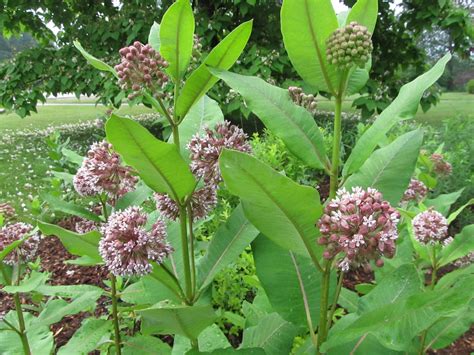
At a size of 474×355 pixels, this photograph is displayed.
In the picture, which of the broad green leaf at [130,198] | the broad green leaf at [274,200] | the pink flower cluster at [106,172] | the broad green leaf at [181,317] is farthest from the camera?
the broad green leaf at [130,198]

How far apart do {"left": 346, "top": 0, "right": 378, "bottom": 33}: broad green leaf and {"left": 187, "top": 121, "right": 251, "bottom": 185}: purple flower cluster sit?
1.31 ft

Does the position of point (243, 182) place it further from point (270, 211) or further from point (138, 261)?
point (138, 261)

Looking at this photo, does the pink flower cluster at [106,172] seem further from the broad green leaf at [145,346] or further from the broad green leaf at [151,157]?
the broad green leaf at [145,346]

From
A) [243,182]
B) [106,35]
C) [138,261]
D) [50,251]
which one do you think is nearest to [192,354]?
[138,261]

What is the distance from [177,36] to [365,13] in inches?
18.0

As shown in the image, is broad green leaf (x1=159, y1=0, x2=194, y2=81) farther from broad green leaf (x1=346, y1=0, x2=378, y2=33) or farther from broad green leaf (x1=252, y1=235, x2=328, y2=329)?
broad green leaf (x1=252, y1=235, x2=328, y2=329)

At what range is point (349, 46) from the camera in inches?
39.2

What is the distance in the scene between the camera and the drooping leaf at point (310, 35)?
106 centimetres

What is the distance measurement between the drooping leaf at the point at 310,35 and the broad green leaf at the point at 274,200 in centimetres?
35

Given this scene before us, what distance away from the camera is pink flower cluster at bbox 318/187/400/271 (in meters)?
0.90

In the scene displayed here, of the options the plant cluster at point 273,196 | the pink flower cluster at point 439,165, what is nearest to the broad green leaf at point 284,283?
the plant cluster at point 273,196

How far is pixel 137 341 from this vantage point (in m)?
1.66

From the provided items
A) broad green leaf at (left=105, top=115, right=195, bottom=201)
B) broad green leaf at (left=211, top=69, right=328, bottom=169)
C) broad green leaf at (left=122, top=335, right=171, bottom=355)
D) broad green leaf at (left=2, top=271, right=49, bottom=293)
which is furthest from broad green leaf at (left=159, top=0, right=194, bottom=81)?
broad green leaf at (left=122, top=335, right=171, bottom=355)

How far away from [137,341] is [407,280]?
954mm
